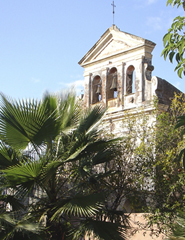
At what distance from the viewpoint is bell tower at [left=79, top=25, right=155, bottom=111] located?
1612cm

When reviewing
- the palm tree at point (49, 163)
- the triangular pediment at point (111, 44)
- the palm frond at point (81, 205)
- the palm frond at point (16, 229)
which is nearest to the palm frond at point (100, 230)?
the palm tree at point (49, 163)

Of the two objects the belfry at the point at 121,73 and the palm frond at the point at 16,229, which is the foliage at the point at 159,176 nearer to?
the palm frond at the point at 16,229

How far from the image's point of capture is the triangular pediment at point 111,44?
1641cm

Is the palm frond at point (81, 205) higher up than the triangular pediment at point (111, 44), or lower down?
lower down

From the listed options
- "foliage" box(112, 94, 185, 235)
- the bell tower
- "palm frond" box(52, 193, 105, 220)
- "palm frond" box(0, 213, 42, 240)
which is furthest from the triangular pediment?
"palm frond" box(0, 213, 42, 240)

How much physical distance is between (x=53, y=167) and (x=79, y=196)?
809mm

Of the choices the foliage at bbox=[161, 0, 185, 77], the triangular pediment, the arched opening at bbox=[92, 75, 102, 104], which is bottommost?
the foliage at bbox=[161, 0, 185, 77]

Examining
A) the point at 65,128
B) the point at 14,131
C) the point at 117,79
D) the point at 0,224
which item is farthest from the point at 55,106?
the point at 117,79

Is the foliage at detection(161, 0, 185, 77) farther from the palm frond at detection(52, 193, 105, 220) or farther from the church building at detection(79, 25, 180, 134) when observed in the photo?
the church building at detection(79, 25, 180, 134)

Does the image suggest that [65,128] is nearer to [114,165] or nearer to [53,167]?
[53,167]

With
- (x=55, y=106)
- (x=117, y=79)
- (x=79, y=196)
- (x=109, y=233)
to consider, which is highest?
(x=117, y=79)

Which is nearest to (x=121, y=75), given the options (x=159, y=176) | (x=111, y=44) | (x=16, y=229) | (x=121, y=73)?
(x=121, y=73)

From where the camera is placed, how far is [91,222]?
8.06 metres

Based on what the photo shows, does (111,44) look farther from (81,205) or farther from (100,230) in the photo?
(100,230)
